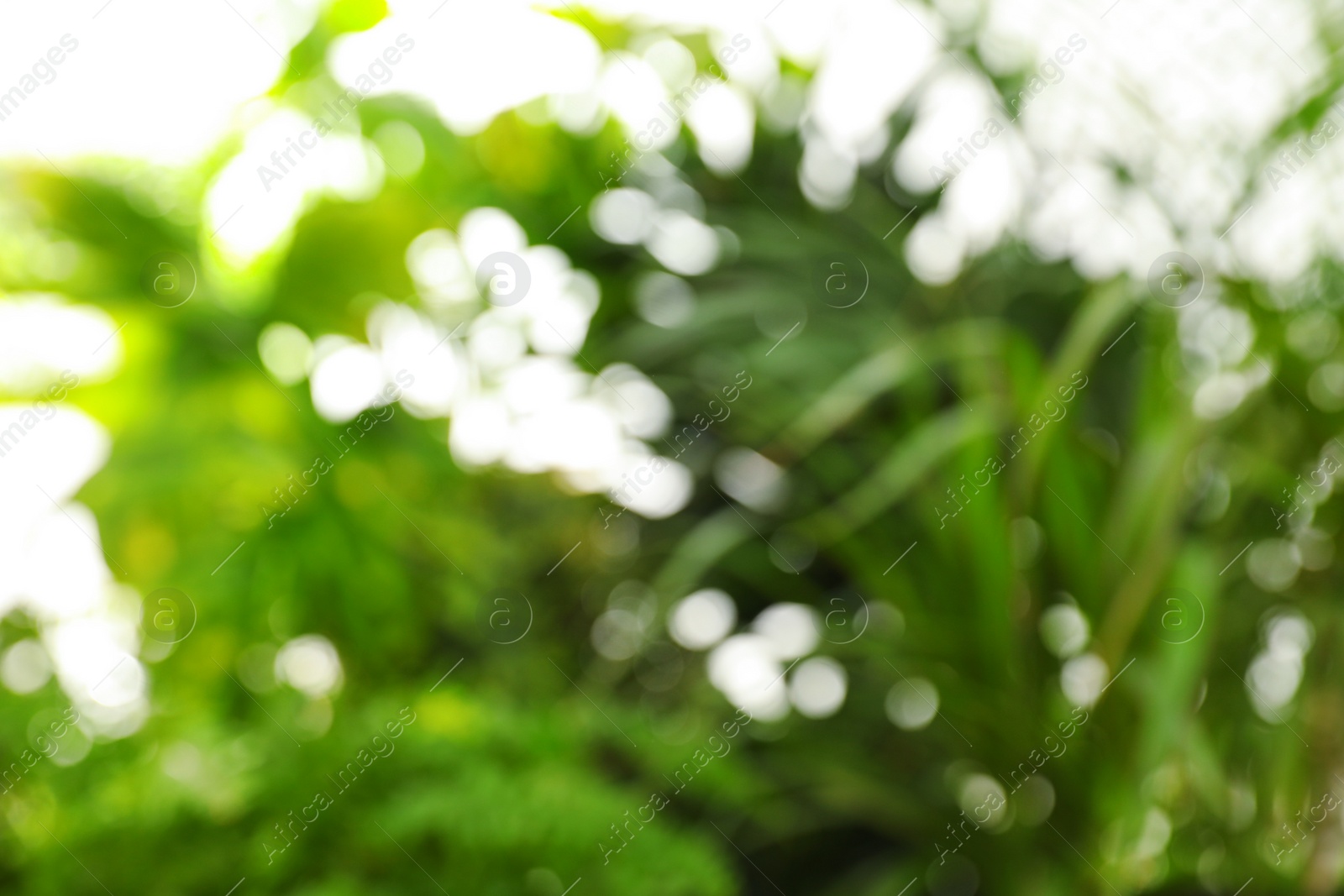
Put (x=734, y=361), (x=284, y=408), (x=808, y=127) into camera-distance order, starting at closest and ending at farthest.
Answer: (x=284, y=408)
(x=734, y=361)
(x=808, y=127)

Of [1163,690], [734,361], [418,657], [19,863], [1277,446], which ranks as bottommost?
[418,657]

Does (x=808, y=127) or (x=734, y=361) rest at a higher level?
(x=808, y=127)

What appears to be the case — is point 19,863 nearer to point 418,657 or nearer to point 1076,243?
point 418,657

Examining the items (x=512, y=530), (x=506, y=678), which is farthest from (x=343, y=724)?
(x=512, y=530)

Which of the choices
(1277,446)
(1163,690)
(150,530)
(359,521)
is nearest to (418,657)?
(359,521)

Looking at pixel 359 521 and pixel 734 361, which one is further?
pixel 734 361

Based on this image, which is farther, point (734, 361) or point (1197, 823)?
point (734, 361)

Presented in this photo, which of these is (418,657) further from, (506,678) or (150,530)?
(150,530)

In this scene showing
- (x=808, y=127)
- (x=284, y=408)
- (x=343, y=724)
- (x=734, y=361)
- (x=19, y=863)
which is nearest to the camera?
(x=19, y=863)

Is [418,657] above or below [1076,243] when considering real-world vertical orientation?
below
